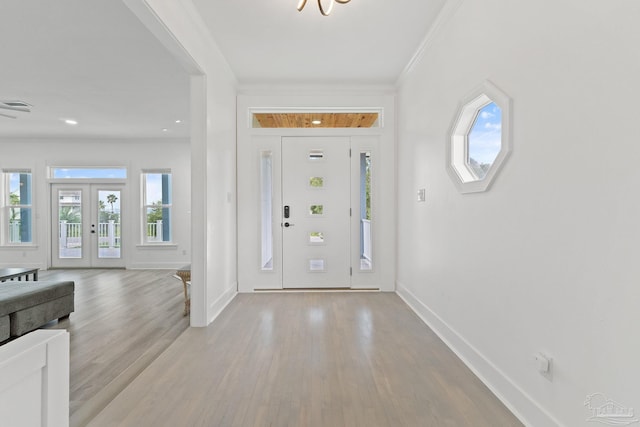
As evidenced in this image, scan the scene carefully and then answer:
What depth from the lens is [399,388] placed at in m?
2.10

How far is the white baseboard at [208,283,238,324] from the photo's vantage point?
3.45 meters

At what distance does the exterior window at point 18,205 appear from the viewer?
7.30 meters

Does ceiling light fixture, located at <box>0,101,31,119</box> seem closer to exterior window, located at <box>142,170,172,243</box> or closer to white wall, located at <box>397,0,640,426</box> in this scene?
exterior window, located at <box>142,170,172,243</box>

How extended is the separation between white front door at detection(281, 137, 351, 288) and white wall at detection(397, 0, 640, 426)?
2.01 m

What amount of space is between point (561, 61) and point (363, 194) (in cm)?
319

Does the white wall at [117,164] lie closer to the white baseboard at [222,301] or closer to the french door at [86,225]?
the french door at [86,225]

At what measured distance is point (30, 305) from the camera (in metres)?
3.23

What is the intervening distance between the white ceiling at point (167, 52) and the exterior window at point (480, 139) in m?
1.05

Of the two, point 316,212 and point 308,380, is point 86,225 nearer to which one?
point 316,212

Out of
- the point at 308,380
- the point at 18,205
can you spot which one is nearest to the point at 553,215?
the point at 308,380

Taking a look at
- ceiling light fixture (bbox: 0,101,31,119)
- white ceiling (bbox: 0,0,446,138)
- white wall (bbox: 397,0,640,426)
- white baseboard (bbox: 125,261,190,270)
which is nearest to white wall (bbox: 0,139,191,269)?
white baseboard (bbox: 125,261,190,270)

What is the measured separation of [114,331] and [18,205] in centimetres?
617

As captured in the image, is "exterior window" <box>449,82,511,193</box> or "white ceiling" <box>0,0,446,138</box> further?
"white ceiling" <box>0,0,446,138</box>

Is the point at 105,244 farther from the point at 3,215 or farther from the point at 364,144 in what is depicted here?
the point at 364,144
